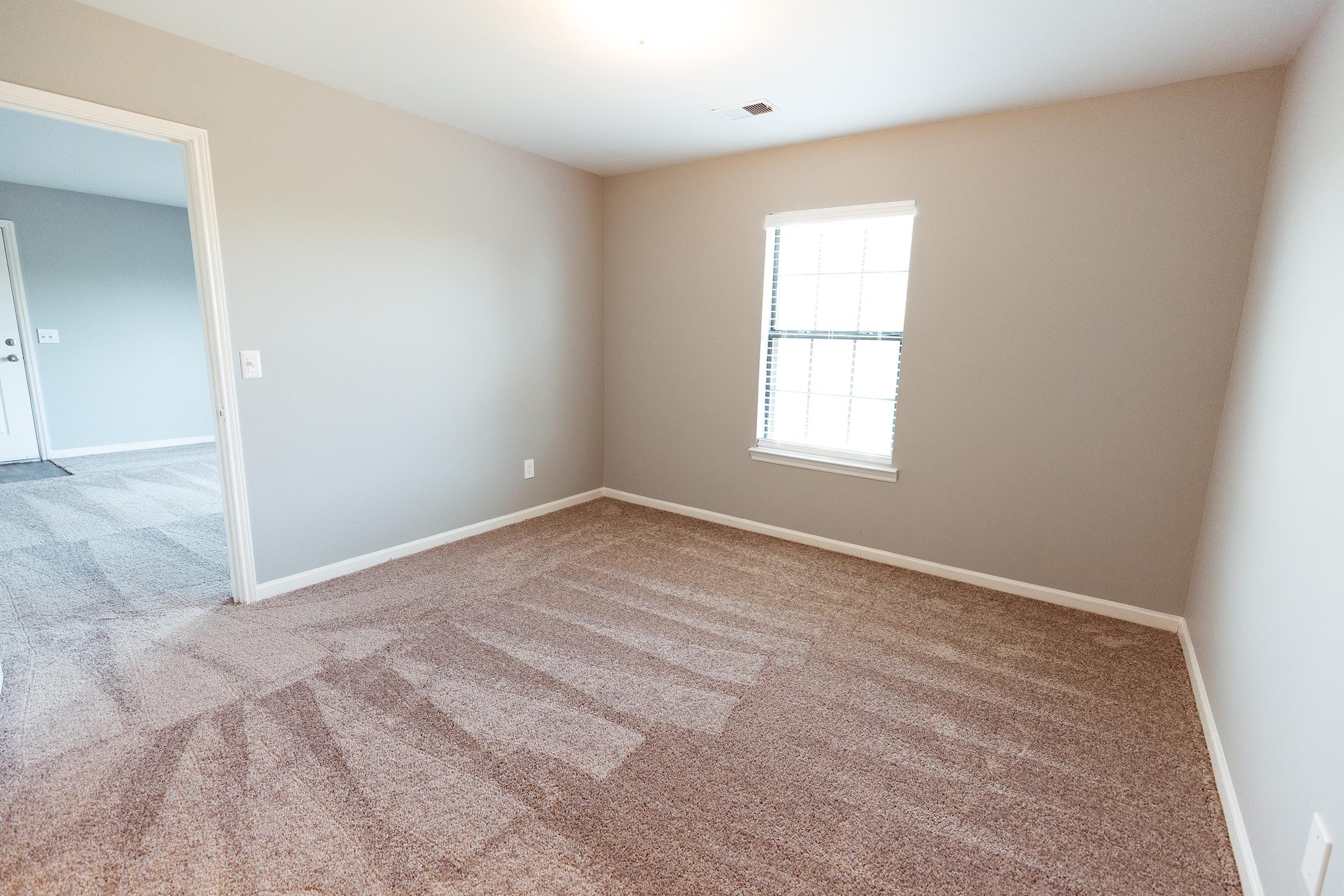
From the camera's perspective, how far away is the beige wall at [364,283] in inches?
94.5

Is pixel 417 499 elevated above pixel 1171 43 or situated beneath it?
situated beneath

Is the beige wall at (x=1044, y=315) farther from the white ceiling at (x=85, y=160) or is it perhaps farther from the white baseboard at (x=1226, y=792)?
the white ceiling at (x=85, y=160)

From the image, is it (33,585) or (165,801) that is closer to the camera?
(165,801)

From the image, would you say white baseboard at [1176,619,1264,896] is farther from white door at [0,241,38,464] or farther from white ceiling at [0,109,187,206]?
white door at [0,241,38,464]

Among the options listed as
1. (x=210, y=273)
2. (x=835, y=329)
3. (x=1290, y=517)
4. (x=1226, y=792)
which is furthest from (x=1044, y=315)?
(x=210, y=273)

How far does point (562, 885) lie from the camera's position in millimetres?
1396

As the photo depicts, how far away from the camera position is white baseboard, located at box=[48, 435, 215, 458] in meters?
5.51

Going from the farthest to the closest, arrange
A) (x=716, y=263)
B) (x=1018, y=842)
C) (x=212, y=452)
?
(x=212, y=452) → (x=716, y=263) → (x=1018, y=842)

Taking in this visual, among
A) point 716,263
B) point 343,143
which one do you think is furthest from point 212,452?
point 716,263

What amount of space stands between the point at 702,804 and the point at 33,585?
3422 millimetres

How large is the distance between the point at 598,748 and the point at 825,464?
2253 millimetres

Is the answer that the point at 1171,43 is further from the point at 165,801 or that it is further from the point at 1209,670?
the point at 165,801

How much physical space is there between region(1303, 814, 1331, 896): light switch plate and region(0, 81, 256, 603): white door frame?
3.53 m

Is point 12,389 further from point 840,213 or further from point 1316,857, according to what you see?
point 1316,857
